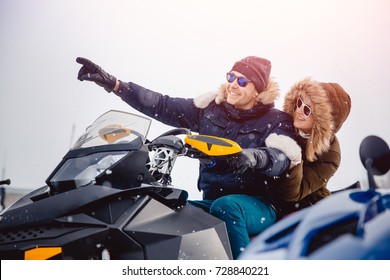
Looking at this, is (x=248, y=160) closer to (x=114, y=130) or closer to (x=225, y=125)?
(x=114, y=130)

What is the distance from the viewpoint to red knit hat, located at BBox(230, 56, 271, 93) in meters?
1.67

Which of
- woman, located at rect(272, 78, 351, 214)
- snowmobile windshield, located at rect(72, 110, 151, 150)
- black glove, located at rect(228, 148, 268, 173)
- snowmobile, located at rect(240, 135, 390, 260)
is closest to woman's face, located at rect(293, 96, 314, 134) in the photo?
woman, located at rect(272, 78, 351, 214)

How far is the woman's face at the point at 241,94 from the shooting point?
162 cm

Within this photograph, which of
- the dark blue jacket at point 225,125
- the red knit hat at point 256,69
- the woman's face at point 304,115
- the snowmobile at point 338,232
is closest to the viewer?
the snowmobile at point 338,232

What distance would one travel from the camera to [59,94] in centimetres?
212

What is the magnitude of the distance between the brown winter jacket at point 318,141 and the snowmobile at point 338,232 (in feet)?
2.78

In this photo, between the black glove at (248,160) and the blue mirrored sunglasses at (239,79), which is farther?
the blue mirrored sunglasses at (239,79)

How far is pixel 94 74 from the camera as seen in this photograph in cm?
162

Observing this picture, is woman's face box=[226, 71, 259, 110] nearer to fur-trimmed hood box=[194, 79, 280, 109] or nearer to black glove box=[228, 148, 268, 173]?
fur-trimmed hood box=[194, 79, 280, 109]

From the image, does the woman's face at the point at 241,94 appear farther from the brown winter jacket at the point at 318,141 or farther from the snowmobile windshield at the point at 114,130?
the snowmobile windshield at the point at 114,130

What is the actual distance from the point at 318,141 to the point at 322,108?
0.13 metres

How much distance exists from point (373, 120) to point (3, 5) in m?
1.37

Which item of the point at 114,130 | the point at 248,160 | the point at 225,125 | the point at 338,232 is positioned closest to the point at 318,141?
the point at 225,125

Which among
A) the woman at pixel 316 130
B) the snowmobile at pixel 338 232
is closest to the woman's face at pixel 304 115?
the woman at pixel 316 130
